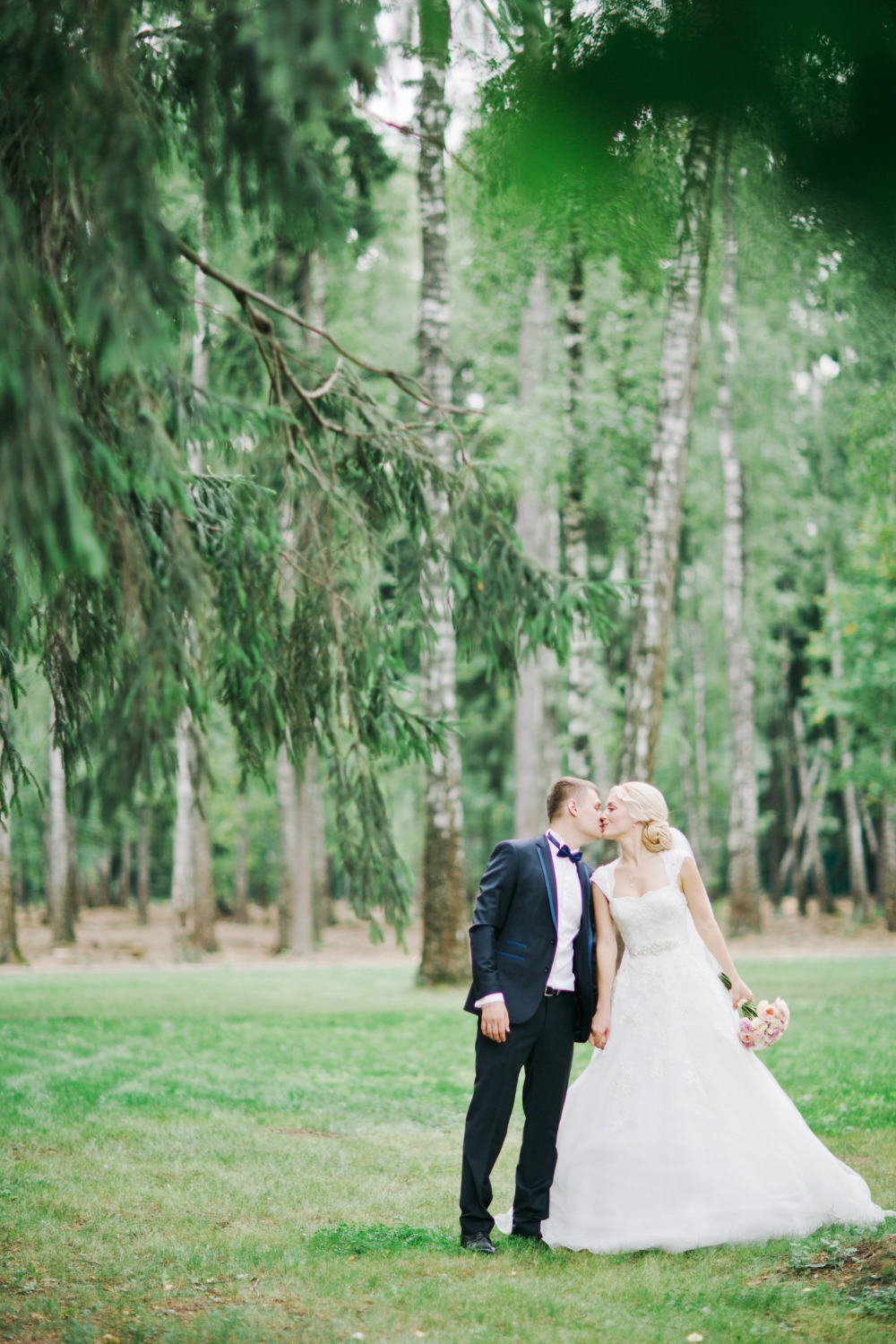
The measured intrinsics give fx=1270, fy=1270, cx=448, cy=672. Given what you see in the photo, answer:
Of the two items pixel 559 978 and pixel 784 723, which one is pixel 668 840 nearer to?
pixel 559 978

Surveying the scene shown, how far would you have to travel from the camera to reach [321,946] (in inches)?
1062

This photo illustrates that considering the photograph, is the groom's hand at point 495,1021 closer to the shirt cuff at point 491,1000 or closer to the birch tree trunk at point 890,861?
the shirt cuff at point 491,1000

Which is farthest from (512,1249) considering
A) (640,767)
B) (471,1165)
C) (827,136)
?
(640,767)

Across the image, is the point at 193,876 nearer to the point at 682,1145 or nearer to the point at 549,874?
the point at 549,874

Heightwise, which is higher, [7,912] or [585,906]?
[585,906]

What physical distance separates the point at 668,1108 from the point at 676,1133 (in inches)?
4.2

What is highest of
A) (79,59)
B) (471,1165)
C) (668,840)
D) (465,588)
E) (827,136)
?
(79,59)

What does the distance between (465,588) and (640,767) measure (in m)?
6.57

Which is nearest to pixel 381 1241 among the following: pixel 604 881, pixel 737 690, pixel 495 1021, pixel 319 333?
pixel 495 1021

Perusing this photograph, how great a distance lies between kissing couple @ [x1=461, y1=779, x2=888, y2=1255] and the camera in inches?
209

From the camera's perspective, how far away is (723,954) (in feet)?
18.9

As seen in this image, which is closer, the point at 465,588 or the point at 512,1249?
the point at 512,1249

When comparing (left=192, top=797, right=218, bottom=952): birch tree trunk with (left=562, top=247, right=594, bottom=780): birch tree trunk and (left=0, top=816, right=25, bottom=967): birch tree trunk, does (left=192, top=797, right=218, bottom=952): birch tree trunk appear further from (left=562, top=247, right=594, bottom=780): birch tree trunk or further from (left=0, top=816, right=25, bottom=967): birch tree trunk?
(left=562, top=247, right=594, bottom=780): birch tree trunk

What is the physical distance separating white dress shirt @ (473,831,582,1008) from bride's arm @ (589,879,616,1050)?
0.30 feet
